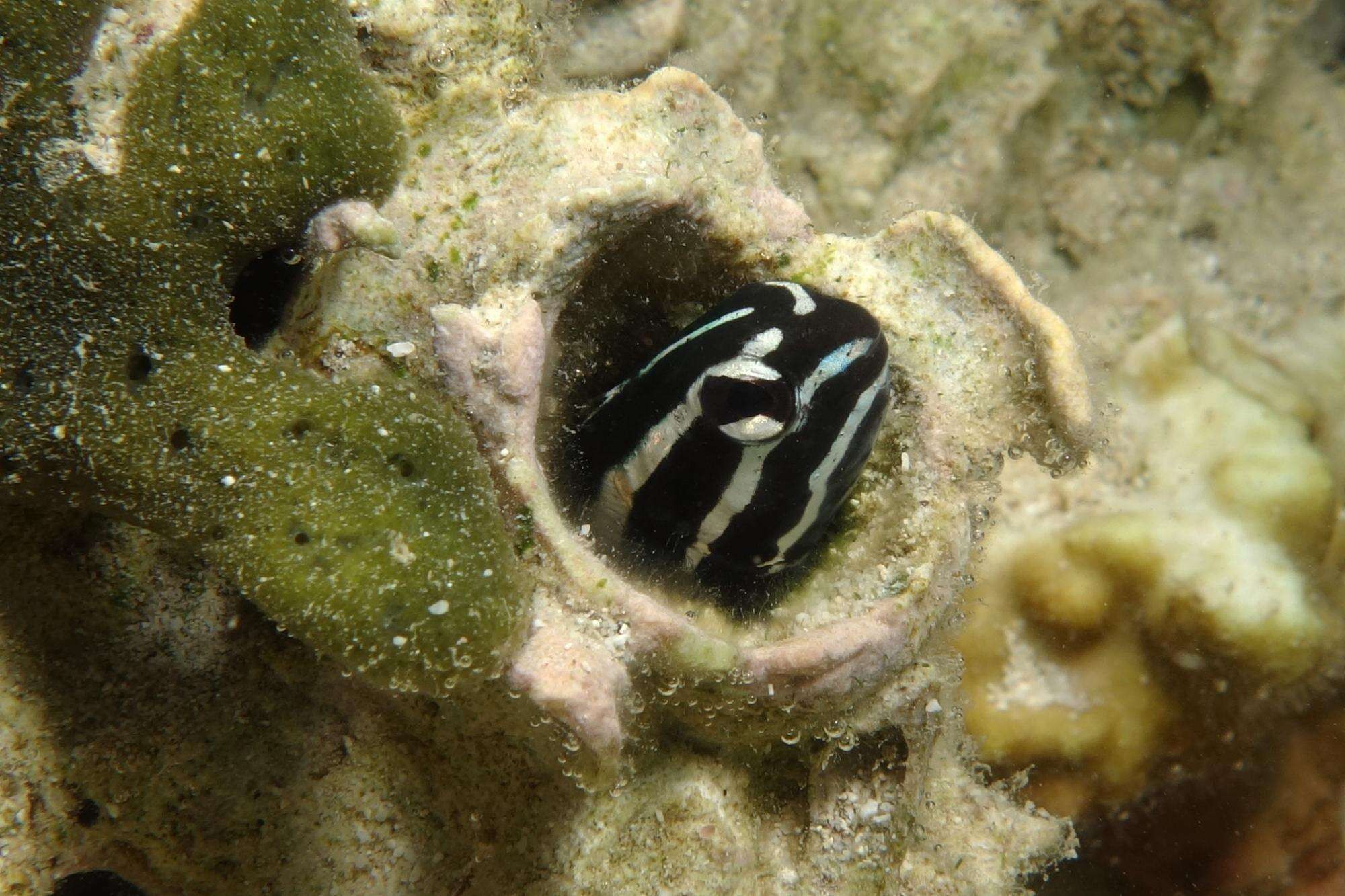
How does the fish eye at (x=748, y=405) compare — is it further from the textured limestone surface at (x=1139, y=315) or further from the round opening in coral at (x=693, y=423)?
the textured limestone surface at (x=1139, y=315)

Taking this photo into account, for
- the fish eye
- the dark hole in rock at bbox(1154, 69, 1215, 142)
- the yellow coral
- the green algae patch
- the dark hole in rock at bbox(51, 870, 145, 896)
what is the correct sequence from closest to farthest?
the green algae patch
the fish eye
the dark hole in rock at bbox(51, 870, 145, 896)
the yellow coral
the dark hole in rock at bbox(1154, 69, 1215, 142)

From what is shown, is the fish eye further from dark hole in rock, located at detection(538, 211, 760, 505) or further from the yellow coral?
the yellow coral

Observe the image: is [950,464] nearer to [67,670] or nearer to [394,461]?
[394,461]

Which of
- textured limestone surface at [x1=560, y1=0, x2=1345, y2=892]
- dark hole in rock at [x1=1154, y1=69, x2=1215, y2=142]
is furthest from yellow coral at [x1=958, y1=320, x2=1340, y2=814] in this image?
dark hole in rock at [x1=1154, y1=69, x2=1215, y2=142]

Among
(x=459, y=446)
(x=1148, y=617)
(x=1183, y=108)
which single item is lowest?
(x=1148, y=617)

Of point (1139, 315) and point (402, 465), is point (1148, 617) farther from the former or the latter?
point (402, 465)

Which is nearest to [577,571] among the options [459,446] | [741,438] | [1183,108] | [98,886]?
[459,446]
